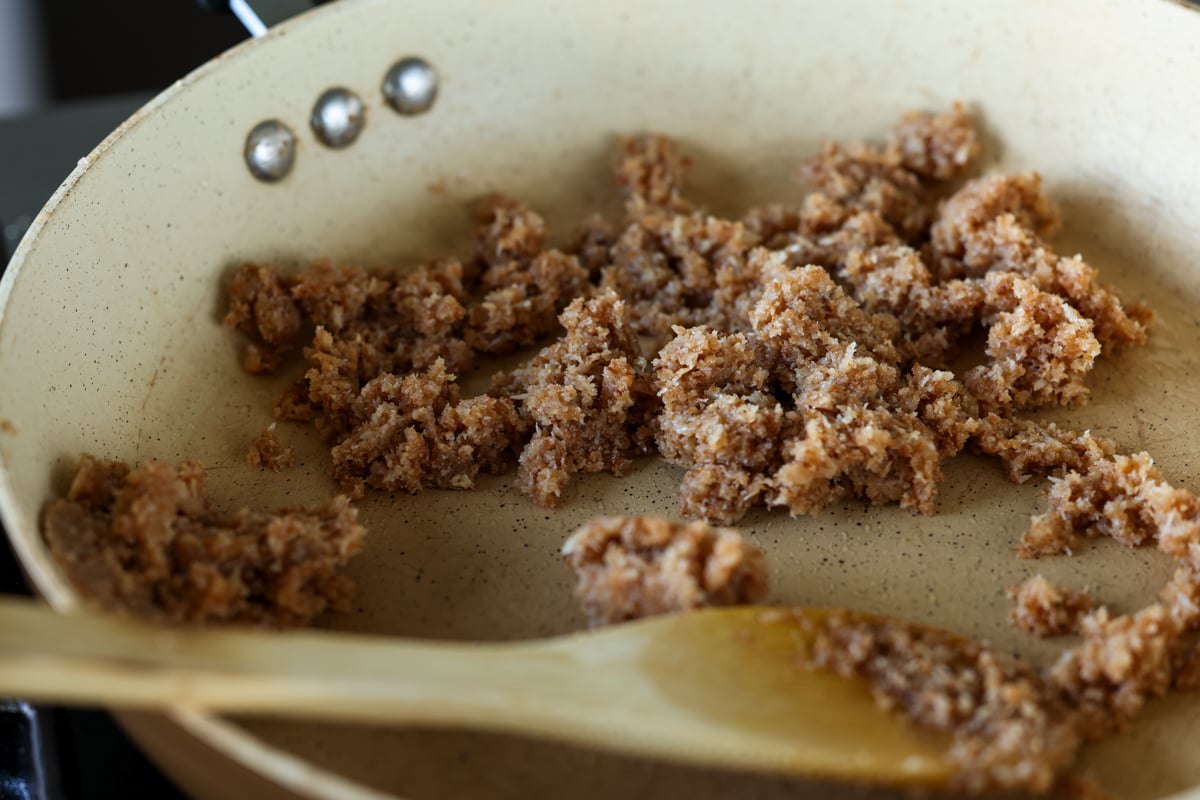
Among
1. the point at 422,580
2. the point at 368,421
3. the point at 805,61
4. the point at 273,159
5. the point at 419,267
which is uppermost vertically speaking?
the point at 805,61

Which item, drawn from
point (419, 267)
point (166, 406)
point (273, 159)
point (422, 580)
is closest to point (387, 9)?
point (273, 159)

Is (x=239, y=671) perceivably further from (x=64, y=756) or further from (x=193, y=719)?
(x=64, y=756)

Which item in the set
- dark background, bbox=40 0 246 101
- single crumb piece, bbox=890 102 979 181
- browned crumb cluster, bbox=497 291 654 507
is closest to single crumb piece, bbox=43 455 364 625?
browned crumb cluster, bbox=497 291 654 507

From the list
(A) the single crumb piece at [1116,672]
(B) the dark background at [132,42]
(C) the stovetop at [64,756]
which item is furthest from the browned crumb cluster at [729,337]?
(B) the dark background at [132,42]

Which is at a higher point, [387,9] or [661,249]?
[387,9]

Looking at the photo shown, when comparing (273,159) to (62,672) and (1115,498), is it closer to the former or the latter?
(62,672)

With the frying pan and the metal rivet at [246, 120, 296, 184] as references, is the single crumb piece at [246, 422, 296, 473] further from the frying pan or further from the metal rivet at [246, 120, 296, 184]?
the metal rivet at [246, 120, 296, 184]

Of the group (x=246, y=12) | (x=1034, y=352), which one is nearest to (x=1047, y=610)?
(x=1034, y=352)

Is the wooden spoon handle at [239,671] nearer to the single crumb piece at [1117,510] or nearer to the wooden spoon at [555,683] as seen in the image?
the wooden spoon at [555,683]
